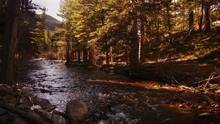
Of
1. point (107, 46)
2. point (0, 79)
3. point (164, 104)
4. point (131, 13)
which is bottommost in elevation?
point (164, 104)

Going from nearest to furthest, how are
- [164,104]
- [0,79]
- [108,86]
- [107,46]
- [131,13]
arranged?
[164,104]
[0,79]
[108,86]
[131,13]
[107,46]

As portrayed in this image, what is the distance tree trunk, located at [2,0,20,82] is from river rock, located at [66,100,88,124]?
5966 mm

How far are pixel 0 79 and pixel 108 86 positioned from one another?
775 cm

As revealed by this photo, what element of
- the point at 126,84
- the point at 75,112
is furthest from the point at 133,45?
the point at 75,112

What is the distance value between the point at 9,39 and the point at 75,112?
6846 millimetres

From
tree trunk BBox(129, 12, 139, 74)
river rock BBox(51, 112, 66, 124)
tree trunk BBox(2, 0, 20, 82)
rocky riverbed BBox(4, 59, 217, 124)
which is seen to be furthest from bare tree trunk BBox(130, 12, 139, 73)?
river rock BBox(51, 112, 66, 124)

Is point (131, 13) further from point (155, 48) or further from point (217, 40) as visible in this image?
point (155, 48)

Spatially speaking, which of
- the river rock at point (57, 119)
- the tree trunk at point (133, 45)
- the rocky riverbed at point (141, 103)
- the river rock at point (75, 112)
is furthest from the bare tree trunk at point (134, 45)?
the river rock at point (57, 119)

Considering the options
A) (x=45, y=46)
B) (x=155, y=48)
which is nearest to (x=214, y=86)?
(x=155, y=48)

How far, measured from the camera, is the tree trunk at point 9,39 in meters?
16.4

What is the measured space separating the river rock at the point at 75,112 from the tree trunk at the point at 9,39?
19.6 ft

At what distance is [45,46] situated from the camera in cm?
10300

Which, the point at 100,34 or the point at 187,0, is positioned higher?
A: the point at 187,0

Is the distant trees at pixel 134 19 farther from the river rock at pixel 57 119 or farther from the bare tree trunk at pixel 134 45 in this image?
the river rock at pixel 57 119
